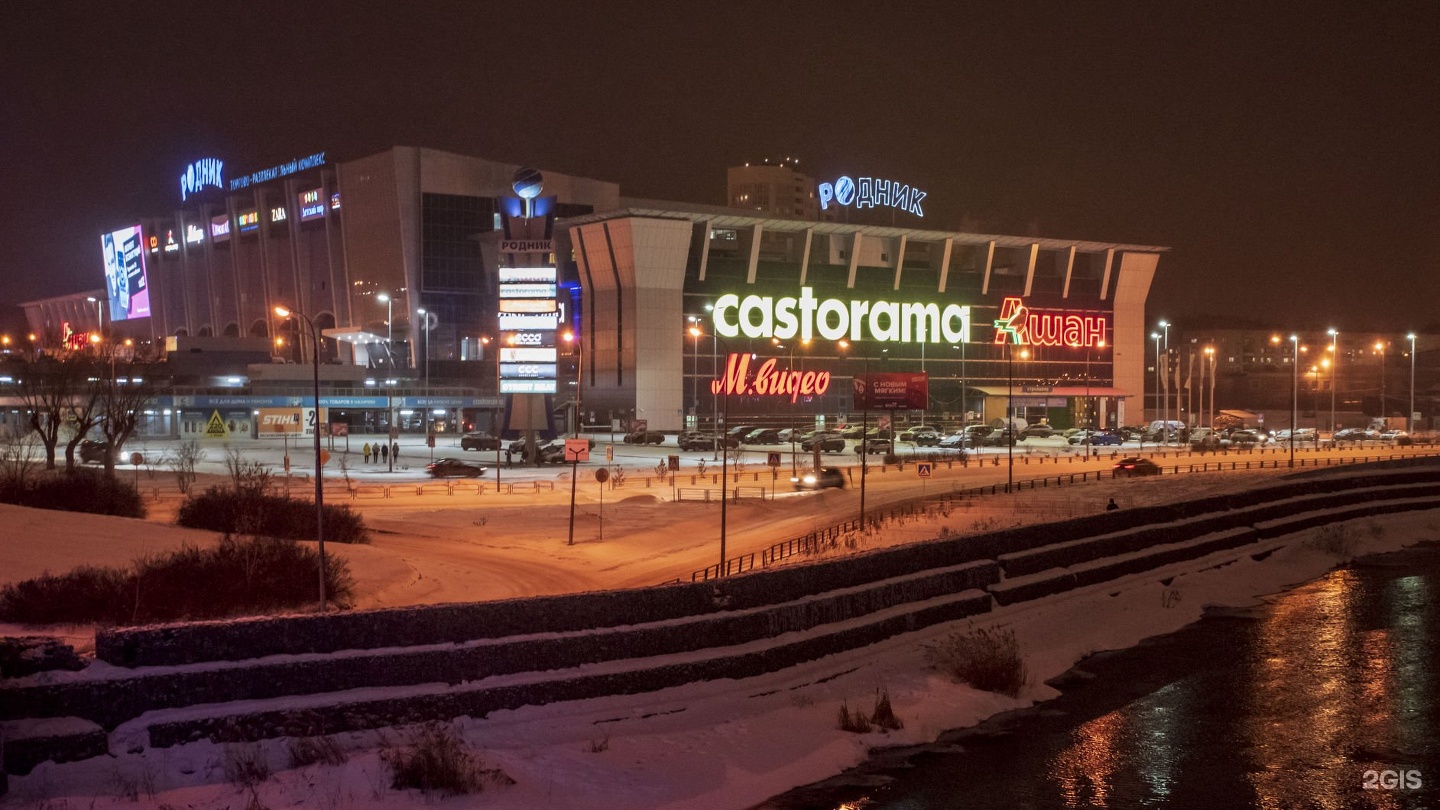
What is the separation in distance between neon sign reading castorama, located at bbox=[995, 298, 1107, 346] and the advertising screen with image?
410ft

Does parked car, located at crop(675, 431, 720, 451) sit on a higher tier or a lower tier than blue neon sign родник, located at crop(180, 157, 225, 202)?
lower

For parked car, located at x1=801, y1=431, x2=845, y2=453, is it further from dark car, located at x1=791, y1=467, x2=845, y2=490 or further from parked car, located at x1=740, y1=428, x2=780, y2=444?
dark car, located at x1=791, y1=467, x2=845, y2=490

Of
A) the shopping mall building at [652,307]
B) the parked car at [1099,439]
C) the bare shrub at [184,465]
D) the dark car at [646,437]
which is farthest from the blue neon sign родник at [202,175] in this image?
the parked car at [1099,439]

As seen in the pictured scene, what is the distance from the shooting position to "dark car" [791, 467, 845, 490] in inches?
2174

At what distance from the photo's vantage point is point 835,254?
4653 inches

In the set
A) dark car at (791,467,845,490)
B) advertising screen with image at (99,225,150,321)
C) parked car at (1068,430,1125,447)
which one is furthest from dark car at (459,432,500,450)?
advertising screen with image at (99,225,150,321)

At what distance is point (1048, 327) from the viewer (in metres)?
124

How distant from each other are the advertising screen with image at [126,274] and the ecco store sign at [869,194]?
10717cm

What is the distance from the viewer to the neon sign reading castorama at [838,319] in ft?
358

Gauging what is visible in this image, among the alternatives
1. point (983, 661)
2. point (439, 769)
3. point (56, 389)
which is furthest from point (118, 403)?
point (439, 769)

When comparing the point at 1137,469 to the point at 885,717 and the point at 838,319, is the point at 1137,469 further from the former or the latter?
the point at 838,319

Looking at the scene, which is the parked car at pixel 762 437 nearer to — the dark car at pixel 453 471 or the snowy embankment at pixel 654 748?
the dark car at pixel 453 471

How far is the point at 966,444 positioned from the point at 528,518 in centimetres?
5604

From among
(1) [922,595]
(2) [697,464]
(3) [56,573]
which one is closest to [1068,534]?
(1) [922,595]
